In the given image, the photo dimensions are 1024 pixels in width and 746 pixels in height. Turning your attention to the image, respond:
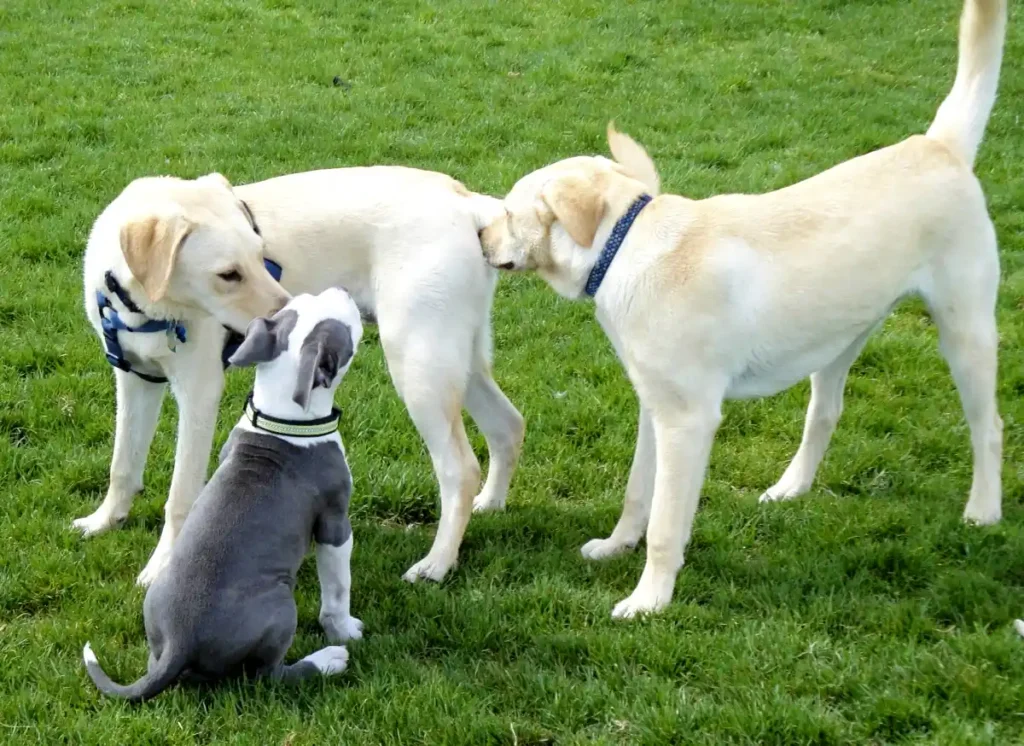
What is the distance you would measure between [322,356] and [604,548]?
1531 mm

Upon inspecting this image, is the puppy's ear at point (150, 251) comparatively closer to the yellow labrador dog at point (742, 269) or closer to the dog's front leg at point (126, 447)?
the dog's front leg at point (126, 447)

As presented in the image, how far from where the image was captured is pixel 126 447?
4535 mm

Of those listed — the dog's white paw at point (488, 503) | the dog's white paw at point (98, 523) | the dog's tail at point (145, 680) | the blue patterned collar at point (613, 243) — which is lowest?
the dog's white paw at point (98, 523)

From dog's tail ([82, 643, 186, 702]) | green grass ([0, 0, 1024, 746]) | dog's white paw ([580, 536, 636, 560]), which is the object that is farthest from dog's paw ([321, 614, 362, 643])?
dog's white paw ([580, 536, 636, 560])

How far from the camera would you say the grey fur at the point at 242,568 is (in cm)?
324

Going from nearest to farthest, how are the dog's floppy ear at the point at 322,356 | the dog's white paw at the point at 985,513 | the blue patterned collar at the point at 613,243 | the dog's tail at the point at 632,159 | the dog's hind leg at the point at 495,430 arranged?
the dog's floppy ear at the point at 322,356 < the blue patterned collar at the point at 613,243 < the dog's tail at the point at 632,159 < the dog's white paw at the point at 985,513 < the dog's hind leg at the point at 495,430

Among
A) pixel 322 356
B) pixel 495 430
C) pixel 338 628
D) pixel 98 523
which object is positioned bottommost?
pixel 98 523

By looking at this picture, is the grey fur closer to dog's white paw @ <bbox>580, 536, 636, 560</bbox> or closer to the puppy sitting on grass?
the puppy sitting on grass

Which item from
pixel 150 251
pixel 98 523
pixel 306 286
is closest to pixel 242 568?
pixel 150 251

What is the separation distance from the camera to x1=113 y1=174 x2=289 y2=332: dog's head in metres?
3.89

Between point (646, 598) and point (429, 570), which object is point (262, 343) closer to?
point (429, 570)

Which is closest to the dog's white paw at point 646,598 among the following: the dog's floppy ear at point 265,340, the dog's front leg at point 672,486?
the dog's front leg at point 672,486

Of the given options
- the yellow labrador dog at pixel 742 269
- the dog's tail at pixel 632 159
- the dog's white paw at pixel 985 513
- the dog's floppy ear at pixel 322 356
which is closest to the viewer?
→ the dog's floppy ear at pixel 322 356

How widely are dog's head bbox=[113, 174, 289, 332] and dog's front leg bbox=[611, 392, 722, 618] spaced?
1.49m
